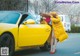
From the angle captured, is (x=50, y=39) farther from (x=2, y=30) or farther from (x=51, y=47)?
Result: (x=2, y=30)

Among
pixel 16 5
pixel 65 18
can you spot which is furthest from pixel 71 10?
pixel 16 5

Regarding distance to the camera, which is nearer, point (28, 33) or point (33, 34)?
point (28, 33)

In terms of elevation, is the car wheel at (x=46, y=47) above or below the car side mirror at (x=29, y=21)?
below

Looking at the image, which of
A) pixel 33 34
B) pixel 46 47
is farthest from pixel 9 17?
pixel 46 47

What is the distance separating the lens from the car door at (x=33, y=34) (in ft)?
32.3

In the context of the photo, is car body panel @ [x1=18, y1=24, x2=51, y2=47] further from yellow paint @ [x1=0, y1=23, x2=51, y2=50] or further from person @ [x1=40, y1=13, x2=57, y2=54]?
person @ [x1=40, y1=13, x2=57, y2=54]

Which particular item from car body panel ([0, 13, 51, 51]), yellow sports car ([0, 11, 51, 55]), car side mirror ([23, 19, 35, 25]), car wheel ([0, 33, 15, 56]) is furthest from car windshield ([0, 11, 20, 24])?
car wheel ([0, 33, 15, 56])

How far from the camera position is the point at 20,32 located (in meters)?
9.73

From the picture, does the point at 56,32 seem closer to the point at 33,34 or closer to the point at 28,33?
the point at 33,34

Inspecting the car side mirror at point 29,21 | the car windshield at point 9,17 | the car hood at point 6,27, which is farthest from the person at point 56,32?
the car hood at point 6,27

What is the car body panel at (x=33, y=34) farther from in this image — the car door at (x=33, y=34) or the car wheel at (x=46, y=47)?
the car wheel at (x=46, y=47)

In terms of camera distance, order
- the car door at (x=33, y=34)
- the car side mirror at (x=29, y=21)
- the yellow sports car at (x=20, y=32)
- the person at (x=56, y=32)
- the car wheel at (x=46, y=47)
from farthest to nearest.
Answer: the car wheel at (x=46, y=47)
the person at (x=56, y=32)
the car side mirror at (x=29, y=21)
the car door at (x=33, y=34)
the yellow sports car at (x=20, y=32)

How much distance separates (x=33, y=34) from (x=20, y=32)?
26.3 inches

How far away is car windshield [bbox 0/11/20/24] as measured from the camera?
991cm
